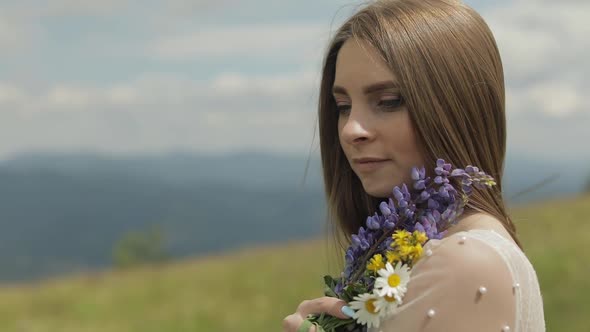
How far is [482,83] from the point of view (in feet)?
10.8

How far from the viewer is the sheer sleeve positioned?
288 cm

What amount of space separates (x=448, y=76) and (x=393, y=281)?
0.99 meters

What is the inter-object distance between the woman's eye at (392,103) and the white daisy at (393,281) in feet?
2.46

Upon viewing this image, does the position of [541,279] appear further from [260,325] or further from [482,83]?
[482,83]

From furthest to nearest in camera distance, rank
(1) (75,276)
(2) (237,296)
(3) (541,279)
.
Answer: (1) (75,276), (2) (237,296), (3) (541,279)

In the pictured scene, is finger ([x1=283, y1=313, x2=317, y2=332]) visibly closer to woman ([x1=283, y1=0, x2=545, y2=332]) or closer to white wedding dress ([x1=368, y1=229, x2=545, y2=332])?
woman ([x1=283, y1=0, x2=545, y2=332])

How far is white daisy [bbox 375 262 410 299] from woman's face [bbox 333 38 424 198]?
486mm

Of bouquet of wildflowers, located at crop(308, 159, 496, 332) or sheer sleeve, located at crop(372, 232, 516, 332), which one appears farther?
bouquet of wildflowers, located at crop(308, 159, 496, 332)

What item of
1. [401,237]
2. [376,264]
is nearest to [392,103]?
[401,237]

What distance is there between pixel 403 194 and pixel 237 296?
17.3m

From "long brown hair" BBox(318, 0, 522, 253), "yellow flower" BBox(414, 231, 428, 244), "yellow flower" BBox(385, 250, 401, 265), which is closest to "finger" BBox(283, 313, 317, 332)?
"yellow flower" BBox(385, 250, 401, 265)

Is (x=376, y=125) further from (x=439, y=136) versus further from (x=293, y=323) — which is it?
(x=293, y=323)

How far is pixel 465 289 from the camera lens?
2883 millimetres

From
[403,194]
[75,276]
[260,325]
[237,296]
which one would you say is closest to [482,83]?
[403,194]
